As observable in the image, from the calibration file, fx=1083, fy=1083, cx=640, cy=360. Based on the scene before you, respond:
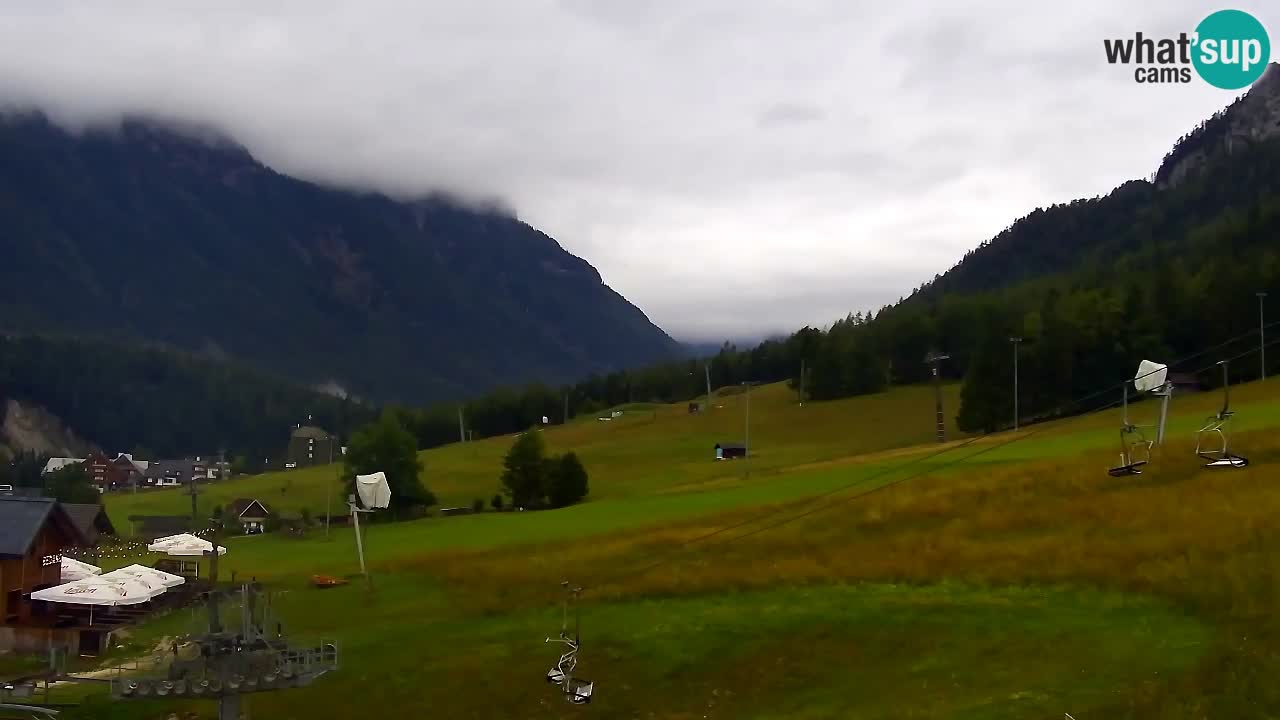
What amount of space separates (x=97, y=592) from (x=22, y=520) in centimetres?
611

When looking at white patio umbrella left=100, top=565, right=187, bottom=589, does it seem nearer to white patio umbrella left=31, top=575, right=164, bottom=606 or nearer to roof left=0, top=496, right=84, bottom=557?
white patio umbrella left=31, top=575, right=164, bottom=606

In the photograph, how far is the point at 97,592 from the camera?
1602 inches

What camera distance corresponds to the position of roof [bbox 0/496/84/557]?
Answer: 42.5 metres

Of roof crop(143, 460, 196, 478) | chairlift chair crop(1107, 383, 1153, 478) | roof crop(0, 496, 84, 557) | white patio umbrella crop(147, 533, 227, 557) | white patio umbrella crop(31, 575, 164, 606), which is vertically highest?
chairlift chair crop(1107, 383, 1153, 478)

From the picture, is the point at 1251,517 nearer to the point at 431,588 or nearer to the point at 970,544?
the point at 970,544

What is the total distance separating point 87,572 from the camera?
159ft

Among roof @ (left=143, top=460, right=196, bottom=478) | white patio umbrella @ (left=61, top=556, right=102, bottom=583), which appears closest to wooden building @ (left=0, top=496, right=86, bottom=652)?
white patio umbrella @ (left=61, top=556, right=102, bottom=583)

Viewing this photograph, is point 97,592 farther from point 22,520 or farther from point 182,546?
point 182,546

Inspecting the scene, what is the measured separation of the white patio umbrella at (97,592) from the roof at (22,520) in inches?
105

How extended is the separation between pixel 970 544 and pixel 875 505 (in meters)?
9.54

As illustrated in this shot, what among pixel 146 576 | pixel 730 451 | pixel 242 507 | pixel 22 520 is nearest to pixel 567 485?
pixel 730 451

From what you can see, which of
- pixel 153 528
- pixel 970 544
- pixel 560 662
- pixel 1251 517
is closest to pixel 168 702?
pixel 560 662

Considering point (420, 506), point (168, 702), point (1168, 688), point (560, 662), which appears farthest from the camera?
point (420, 506)

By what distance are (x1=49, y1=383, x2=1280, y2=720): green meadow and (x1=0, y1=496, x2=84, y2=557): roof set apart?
5763 mm
